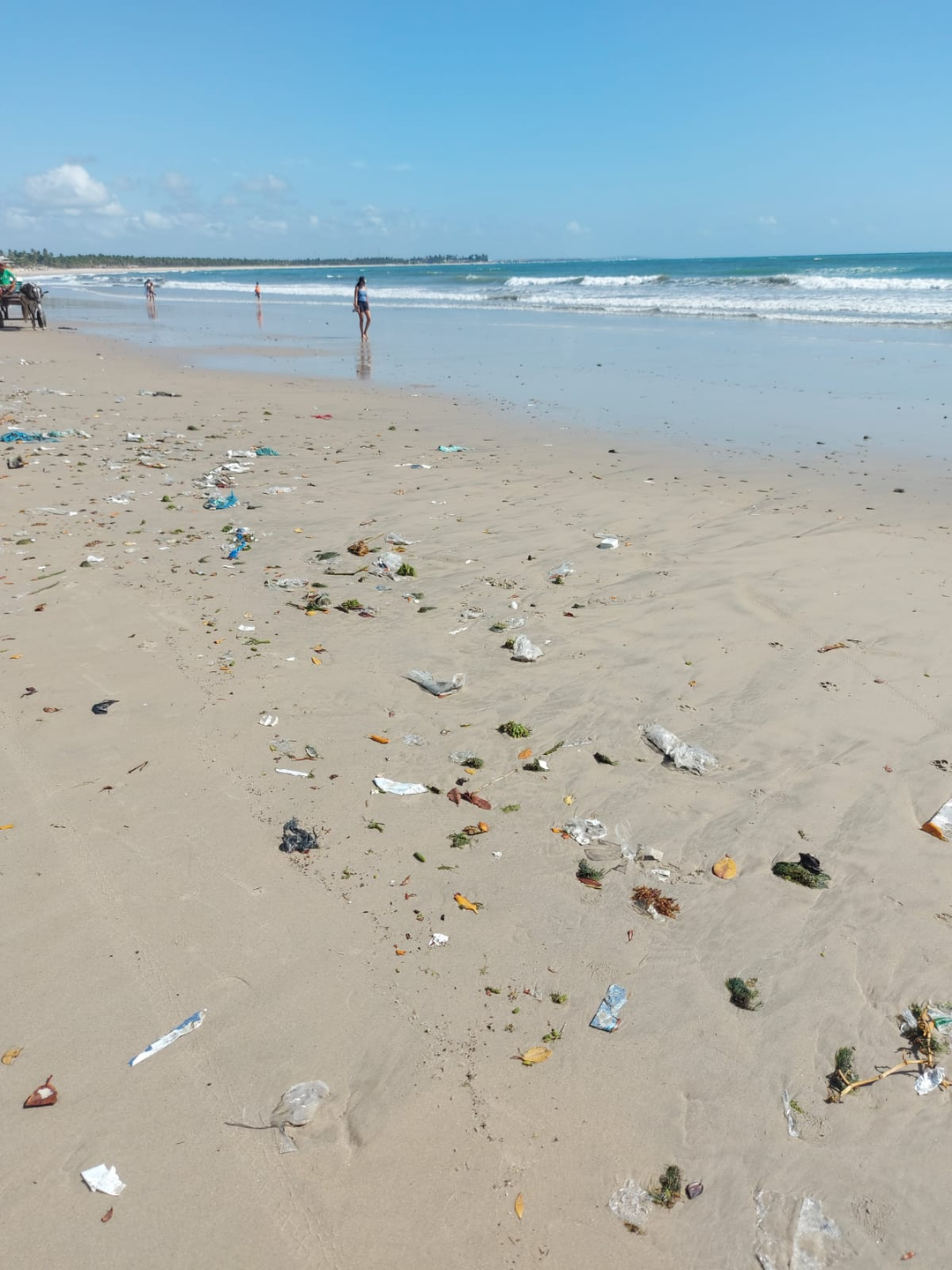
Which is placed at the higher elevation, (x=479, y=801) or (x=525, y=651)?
(x=525, y=651)

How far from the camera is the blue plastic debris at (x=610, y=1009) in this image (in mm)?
2281

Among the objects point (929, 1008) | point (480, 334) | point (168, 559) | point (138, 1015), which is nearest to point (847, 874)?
point (929, 1008)

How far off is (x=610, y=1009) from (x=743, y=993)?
1.31 feet

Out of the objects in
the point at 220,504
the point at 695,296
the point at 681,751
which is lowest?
the point at 681,751

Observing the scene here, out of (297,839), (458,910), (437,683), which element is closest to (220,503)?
(437,683)

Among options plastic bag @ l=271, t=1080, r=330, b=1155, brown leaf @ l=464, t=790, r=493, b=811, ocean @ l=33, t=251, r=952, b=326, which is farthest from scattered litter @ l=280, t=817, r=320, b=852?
ocean @ l=33, t=251, r=952, b=326

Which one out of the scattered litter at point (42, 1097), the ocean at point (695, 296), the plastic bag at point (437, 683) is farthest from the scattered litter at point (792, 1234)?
the ocean at point (695, 296)

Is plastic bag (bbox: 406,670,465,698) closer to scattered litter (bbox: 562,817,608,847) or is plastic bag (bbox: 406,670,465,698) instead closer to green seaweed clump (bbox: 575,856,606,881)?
scattered litter (bbox: 562,817,608,847)

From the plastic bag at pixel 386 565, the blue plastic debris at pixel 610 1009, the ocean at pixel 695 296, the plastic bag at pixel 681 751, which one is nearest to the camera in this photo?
the blue plastic debris at pixel 610 1009

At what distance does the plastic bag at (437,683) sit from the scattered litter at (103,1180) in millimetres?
2303

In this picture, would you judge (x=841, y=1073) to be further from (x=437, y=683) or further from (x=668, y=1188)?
(x=437, y=683)

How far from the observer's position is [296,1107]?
2.04m

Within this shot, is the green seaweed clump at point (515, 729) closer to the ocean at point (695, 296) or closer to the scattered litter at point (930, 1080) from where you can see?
the scattered litter at point (930, 1080)

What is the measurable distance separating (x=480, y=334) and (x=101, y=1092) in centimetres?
2138
